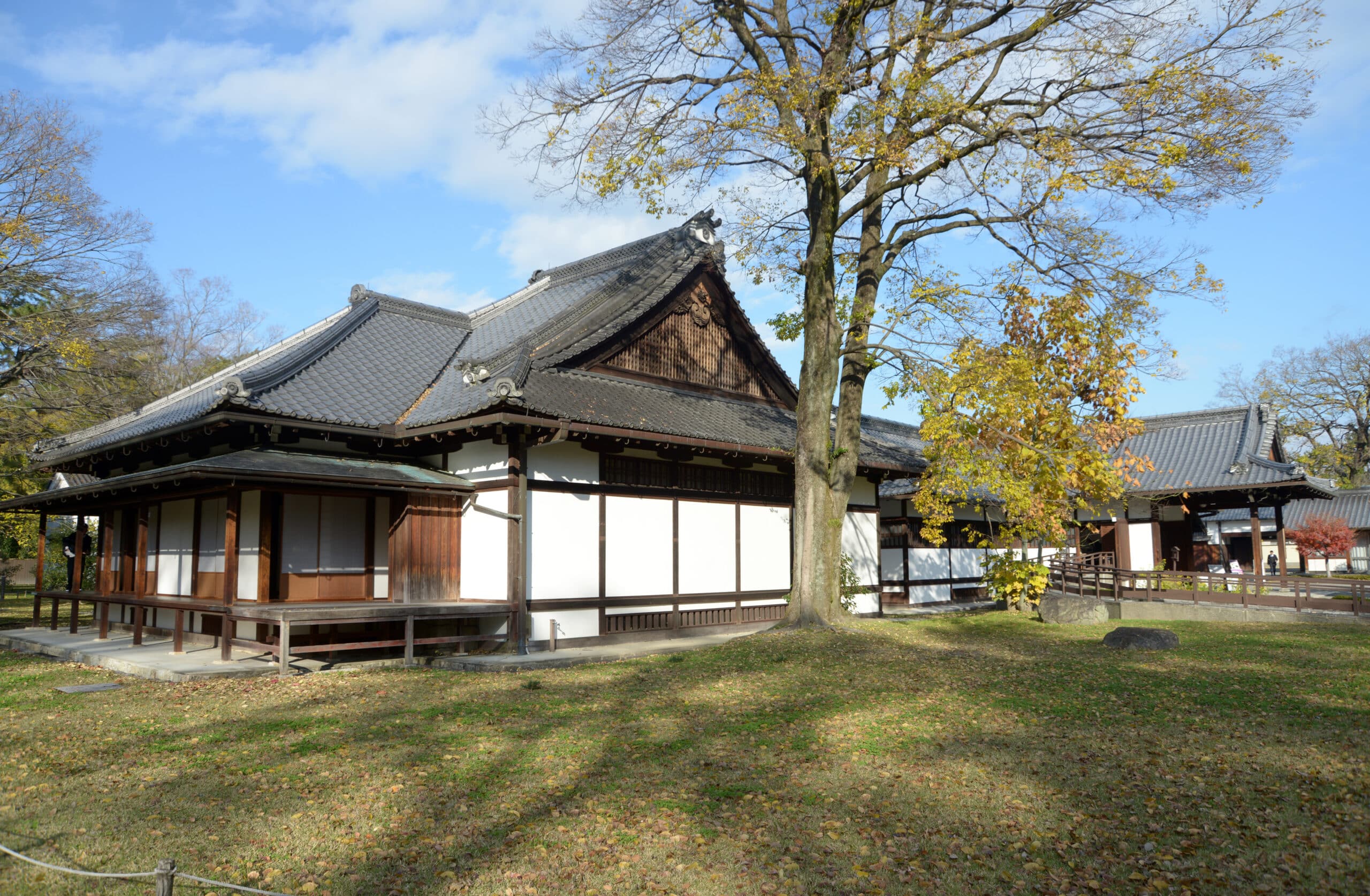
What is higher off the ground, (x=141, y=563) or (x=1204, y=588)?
(x=141, y=563)

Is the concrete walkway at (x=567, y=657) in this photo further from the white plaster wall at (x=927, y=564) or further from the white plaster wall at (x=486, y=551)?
the white plaster wall at (x=927, y=564)

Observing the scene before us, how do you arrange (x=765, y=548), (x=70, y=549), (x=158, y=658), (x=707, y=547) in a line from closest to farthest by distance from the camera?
(x=158, y=658)
(x=707, y=547)
(x=765, y=548)
(x=70, y=549)

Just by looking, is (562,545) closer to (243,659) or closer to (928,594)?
(243,659)

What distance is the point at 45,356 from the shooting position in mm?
21078

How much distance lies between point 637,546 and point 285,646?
6030 millimetres

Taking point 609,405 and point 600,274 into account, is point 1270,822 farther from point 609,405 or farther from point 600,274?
point 600,274

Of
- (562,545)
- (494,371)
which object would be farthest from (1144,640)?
(494,371)

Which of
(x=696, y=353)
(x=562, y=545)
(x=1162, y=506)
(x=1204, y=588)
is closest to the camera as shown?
(x=562, y=545)

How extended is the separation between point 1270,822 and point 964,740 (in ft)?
8.35

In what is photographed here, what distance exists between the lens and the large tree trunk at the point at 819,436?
14477 mm

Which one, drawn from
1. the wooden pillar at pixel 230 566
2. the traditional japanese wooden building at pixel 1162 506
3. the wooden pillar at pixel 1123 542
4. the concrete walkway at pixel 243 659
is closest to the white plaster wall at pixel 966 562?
the traditional japanese wooden building at pixel 1162 506

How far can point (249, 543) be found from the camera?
14.1m

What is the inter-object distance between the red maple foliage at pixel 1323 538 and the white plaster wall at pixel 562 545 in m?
37.0

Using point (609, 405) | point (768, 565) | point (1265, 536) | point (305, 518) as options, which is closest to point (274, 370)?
point (305, 518)
